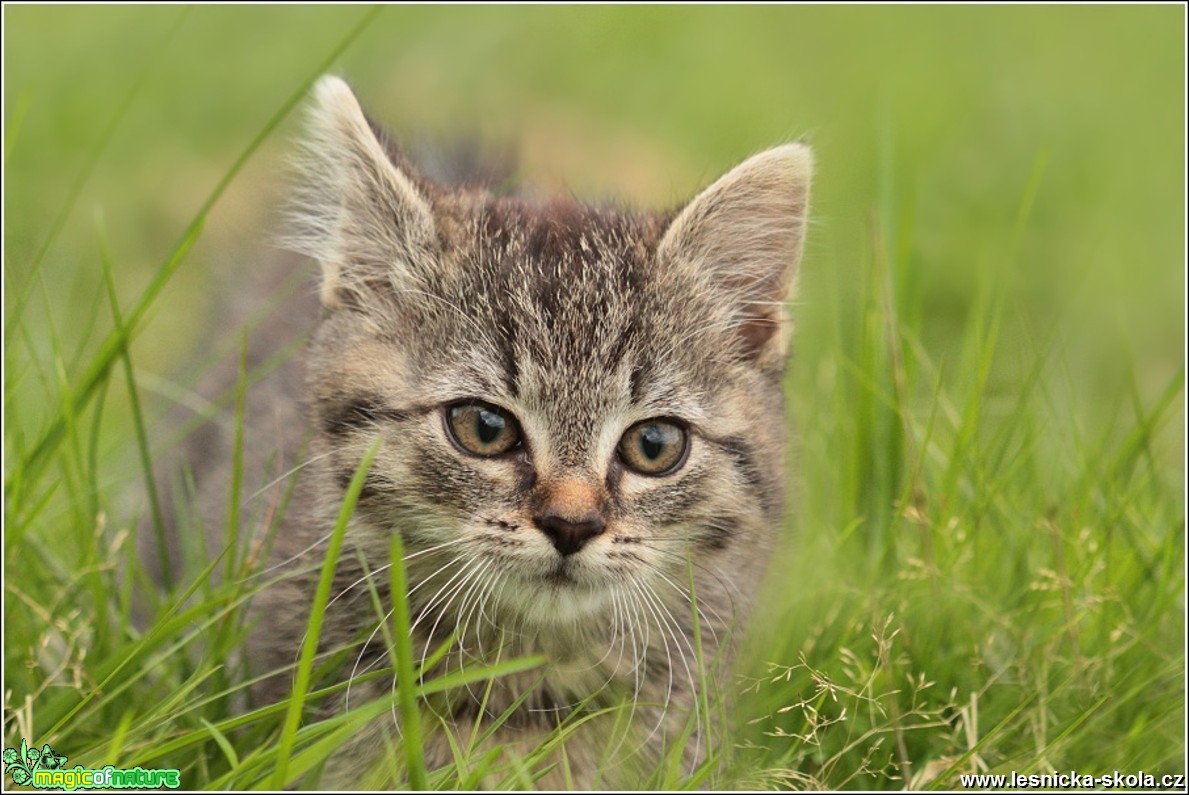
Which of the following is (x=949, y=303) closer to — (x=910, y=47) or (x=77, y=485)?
(x=910, y=47)

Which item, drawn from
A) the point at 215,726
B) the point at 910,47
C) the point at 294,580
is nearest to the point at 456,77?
the point at 910,47

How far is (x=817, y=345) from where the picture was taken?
552cm

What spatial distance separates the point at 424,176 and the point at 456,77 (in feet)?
15.2

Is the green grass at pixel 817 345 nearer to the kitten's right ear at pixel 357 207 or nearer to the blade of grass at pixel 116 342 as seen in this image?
the blade of grass at pixel 116 342

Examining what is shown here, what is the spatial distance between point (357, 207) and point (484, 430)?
2.43 feet

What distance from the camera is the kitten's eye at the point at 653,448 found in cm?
289

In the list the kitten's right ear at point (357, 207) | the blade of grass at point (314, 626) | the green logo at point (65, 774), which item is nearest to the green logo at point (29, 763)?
the green logo at point (65, 774)

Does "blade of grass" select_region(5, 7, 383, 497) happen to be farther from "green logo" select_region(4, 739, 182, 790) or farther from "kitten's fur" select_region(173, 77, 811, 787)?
"green logo" select_region(4, 739, 182, 790)

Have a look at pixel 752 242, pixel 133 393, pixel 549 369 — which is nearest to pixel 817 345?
pixel 752 242

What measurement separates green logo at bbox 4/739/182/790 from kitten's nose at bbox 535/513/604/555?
3.13ft

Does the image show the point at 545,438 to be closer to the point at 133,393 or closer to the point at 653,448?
the point at 653,448

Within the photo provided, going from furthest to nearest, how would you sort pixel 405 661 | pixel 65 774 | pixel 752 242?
pixel 752 242, pixel 65 774, pixel 405 661

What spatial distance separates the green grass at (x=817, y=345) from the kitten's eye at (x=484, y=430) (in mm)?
491

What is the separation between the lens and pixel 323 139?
3.16 metres
